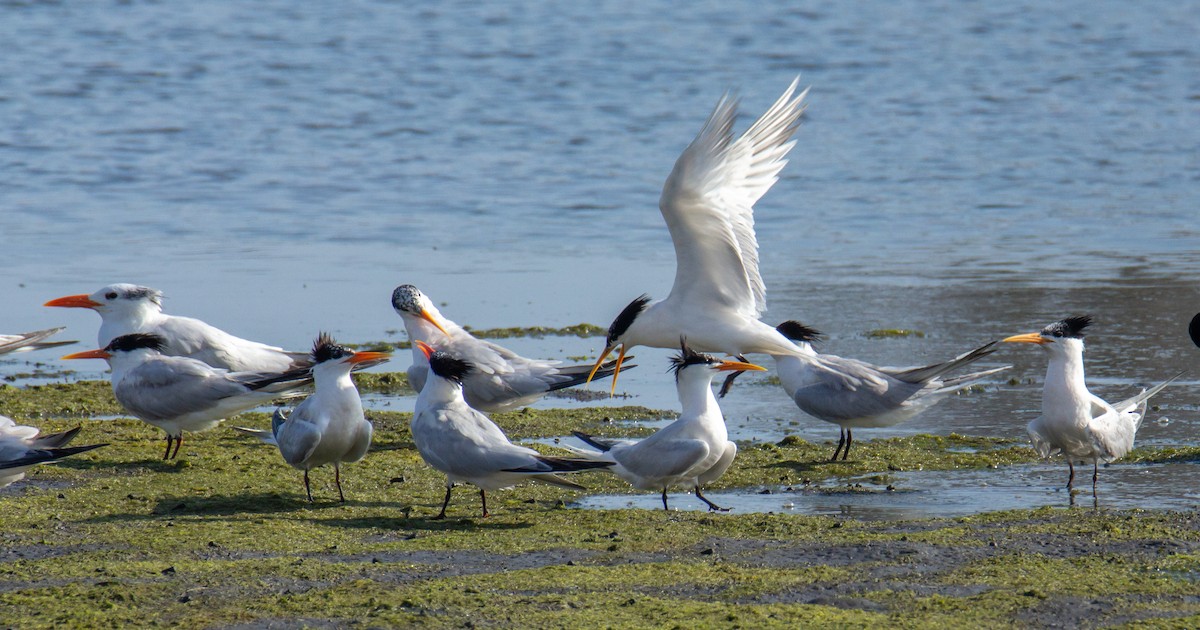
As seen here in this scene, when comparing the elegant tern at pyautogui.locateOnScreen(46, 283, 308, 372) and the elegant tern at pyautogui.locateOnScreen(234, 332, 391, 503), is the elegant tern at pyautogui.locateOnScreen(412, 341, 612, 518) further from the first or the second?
the elegant tern at pyautogui.locateOnScreen(46, 283, 308, 372)

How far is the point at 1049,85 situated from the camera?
23.2m

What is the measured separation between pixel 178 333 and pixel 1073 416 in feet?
15.0

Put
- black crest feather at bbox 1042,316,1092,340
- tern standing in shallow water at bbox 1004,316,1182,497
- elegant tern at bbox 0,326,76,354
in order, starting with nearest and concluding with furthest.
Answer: tern standing in shallow water at bbox 1004,316,1182,497 < black crest feather at bbox 1042,316,1092,340 < elegant tern at bbox 0,326,76,354

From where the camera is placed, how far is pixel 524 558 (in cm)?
550

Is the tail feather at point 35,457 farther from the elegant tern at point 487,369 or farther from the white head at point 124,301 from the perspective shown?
the white head at point 124,301

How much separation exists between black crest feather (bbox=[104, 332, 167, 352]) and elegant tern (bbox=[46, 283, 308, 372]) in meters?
0.19

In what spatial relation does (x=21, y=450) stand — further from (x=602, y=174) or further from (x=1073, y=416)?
(x=602, y=174)

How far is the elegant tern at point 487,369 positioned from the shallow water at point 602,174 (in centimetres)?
66

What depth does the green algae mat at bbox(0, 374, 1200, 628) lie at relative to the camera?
473 cm

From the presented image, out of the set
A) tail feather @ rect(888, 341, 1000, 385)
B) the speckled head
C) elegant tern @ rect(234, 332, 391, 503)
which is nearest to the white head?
the speckled head

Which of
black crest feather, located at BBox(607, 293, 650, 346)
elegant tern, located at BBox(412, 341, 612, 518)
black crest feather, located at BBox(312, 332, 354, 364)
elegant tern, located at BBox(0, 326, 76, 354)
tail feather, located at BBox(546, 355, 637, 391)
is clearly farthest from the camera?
elegant tern, located at BBox(0, 326, 76, 354)

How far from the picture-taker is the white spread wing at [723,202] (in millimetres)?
7469

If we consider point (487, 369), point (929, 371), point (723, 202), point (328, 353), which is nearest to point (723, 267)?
point (723, 202)

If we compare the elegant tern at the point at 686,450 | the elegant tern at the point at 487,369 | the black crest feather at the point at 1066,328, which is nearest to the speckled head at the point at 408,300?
the elegant tern at the point at 487,369
